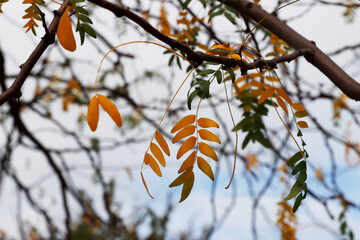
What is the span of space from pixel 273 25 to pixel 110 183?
90.9 inches

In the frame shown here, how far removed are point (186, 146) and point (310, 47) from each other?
378mm

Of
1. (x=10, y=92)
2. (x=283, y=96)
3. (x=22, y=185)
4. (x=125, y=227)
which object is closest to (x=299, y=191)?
(x=283, y=96)

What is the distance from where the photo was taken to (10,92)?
492mm

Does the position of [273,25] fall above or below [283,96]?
above

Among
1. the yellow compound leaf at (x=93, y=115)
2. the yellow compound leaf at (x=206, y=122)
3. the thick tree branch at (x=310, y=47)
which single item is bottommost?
the yellow compound leaf at (x=93, y=115)

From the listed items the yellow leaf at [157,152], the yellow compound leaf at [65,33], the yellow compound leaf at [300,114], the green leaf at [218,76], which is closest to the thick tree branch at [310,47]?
the yellow compound leaf at [300,114]

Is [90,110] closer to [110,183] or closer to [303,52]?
[303,52]

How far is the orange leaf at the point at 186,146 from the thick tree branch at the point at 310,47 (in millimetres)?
284

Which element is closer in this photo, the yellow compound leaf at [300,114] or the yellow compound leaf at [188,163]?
the yellow compound leaf at [188,163]

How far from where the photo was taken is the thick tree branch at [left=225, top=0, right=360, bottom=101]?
0.65m

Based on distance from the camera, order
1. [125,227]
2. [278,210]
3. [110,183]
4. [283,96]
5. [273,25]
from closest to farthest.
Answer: [283,96] → [273,25] → [278,210] → [110,183] → [125,227]

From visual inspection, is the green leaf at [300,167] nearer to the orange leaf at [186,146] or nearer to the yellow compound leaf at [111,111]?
the orange leaf at [186,146]

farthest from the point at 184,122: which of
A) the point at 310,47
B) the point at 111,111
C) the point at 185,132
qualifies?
the point at 310,47

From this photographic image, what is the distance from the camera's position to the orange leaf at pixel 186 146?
57 cm
